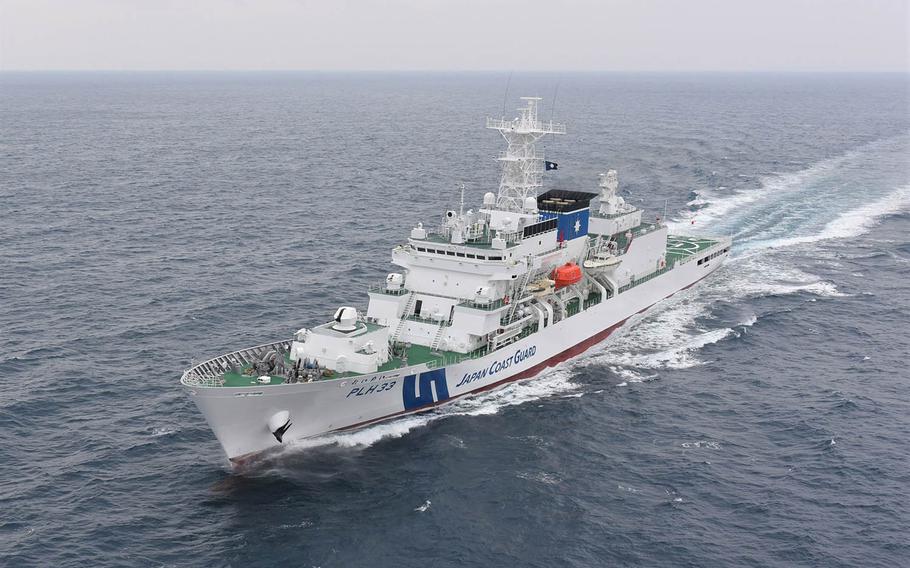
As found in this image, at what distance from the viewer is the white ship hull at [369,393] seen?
32000mm

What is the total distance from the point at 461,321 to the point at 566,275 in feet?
26.5

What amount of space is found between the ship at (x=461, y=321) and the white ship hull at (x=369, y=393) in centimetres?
6

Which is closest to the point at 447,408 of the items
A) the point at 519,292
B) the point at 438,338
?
the point at 438,338

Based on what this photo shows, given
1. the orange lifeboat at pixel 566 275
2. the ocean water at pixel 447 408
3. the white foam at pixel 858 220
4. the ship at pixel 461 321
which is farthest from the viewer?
the white foam at pixel 858 220

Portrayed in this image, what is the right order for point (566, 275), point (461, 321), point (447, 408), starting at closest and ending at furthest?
point (447, 408)
point (461, 321)
point (566, 275)

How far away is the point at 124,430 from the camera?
114ft

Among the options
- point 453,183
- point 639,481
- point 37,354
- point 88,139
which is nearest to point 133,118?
point 88,139

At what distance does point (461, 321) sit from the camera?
39.5 meters

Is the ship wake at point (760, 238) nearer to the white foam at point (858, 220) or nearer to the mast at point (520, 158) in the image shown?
the white foam at point (858, 220)

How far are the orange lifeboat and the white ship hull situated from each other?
1.94 meters

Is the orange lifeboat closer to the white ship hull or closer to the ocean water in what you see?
the white ship hull

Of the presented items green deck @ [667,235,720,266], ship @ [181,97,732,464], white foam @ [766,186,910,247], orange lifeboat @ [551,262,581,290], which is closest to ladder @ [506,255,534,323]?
ship @ [181,97,732,464]

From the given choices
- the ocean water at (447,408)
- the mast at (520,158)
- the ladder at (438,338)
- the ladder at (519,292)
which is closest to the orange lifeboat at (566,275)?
the ladder at (519,292)

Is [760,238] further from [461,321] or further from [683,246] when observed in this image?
Result: [461,321]
